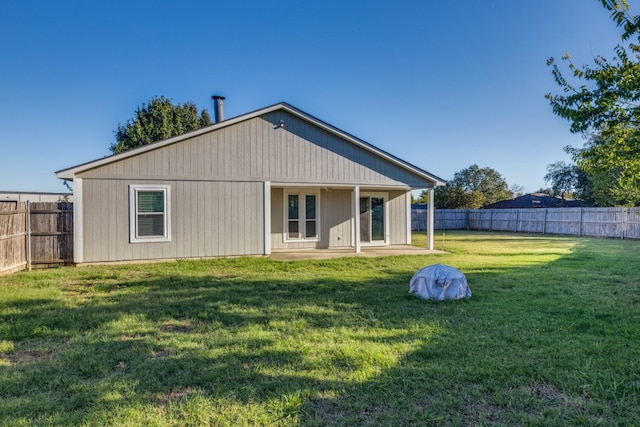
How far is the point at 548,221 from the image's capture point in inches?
890

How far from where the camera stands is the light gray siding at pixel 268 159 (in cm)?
1020

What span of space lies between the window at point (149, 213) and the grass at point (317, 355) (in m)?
3.07

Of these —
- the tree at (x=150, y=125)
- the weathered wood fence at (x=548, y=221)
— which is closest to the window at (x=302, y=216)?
the weathered wood fence at (x=548, y=221)

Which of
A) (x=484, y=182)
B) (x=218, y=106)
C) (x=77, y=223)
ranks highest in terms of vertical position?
(x=484, y=182)

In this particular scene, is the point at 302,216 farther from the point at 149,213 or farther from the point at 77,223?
the point at 77,223

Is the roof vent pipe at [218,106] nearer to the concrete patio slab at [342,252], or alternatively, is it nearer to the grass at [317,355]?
the concrete patio slab at [342,252]

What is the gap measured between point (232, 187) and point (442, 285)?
6918 mm

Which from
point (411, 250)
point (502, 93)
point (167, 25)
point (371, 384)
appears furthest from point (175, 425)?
point (502, 93)

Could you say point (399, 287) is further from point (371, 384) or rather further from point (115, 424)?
point (115, 424)

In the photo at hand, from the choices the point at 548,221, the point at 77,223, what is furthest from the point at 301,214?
the point at 548,221

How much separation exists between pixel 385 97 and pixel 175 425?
15.8 metres

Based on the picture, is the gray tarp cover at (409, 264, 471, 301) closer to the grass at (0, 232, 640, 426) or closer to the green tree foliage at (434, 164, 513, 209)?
the grass at (0, 232, 640, 426)

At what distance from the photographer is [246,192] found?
11016mm

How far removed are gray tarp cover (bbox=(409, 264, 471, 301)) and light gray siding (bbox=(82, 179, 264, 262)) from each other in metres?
6.10
